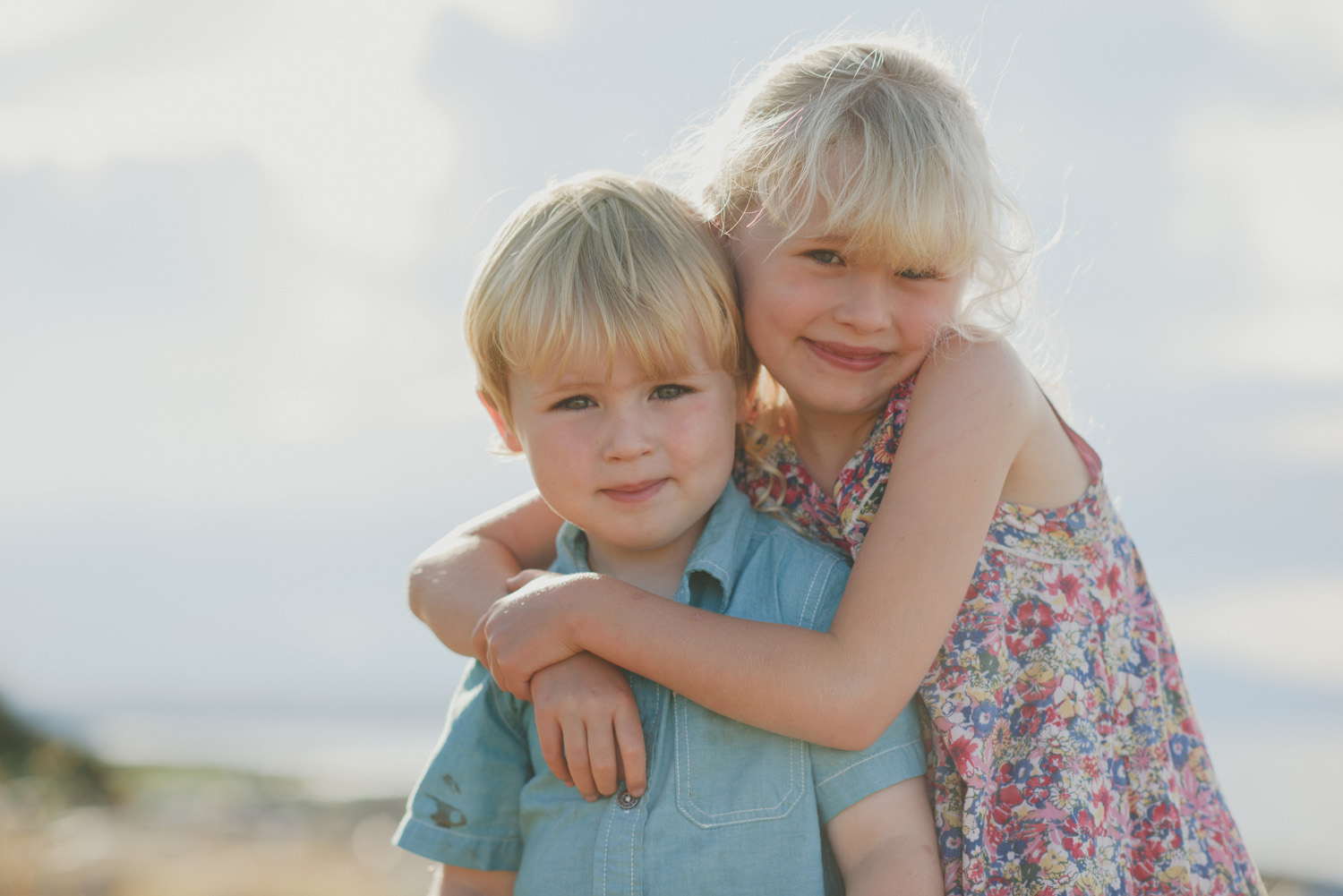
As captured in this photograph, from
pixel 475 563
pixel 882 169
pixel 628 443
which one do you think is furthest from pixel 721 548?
pixel 882 169

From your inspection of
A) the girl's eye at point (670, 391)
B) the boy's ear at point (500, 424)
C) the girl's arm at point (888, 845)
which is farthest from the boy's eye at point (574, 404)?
the girl's arm at point (888, 845)

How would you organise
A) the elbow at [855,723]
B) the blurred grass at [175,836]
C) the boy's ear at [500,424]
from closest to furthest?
the elbow at [855,723] → the boy's ear at [500,424] → the blurred grass at [175,836]

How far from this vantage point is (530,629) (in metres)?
1.98

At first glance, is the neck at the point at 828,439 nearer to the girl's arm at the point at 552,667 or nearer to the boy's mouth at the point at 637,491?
the boy's mouth at the point at 637,491

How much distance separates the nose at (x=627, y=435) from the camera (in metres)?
1.94

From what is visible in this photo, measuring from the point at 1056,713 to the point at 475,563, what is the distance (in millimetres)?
1273

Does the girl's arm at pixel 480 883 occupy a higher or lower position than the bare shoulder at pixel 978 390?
lower

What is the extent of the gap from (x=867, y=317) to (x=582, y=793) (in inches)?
40.3

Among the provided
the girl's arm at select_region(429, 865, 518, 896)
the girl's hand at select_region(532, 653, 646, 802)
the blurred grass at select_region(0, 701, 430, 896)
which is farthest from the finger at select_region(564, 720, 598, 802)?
the blurred grass at select_region(0, 701, 430, 896)

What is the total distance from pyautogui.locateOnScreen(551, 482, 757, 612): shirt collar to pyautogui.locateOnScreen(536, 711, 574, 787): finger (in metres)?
0.33

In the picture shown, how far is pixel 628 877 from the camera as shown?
1.87 m

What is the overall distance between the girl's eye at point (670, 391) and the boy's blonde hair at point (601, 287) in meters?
0.04

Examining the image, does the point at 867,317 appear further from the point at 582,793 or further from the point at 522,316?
the point at 582,793

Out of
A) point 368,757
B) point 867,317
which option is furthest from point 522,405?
point 368,757
